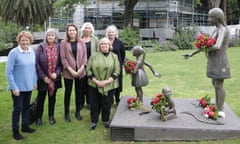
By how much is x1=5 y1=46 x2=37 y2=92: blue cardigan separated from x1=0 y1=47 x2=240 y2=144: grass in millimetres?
888

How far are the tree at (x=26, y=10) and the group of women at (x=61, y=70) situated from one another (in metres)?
8.43

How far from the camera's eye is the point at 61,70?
5.67 meters

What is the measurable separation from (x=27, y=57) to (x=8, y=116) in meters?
2.01

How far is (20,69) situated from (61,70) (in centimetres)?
86

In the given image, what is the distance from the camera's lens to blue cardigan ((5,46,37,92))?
15.9 feet

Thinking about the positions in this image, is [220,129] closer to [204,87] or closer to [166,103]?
[166,103]

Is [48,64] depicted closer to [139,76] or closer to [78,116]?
[78,116]

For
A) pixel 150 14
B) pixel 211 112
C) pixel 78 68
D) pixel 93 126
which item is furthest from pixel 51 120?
pixel 150 14

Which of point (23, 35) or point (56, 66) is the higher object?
point (23, 35)

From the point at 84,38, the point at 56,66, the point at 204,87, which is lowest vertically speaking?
the point at 204,87

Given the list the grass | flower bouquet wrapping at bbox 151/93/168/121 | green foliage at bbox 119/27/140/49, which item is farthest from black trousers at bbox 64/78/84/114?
green foliage at bbox 119/27/140/49

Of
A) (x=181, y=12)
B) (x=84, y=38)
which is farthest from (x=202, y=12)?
(x=84, y=38)

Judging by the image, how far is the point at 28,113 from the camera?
568cm

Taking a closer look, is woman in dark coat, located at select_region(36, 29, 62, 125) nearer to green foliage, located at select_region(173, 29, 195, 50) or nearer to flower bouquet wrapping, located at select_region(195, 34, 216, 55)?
flower bouquet wrapping, located at select_region(195, 34, 216, 55)
